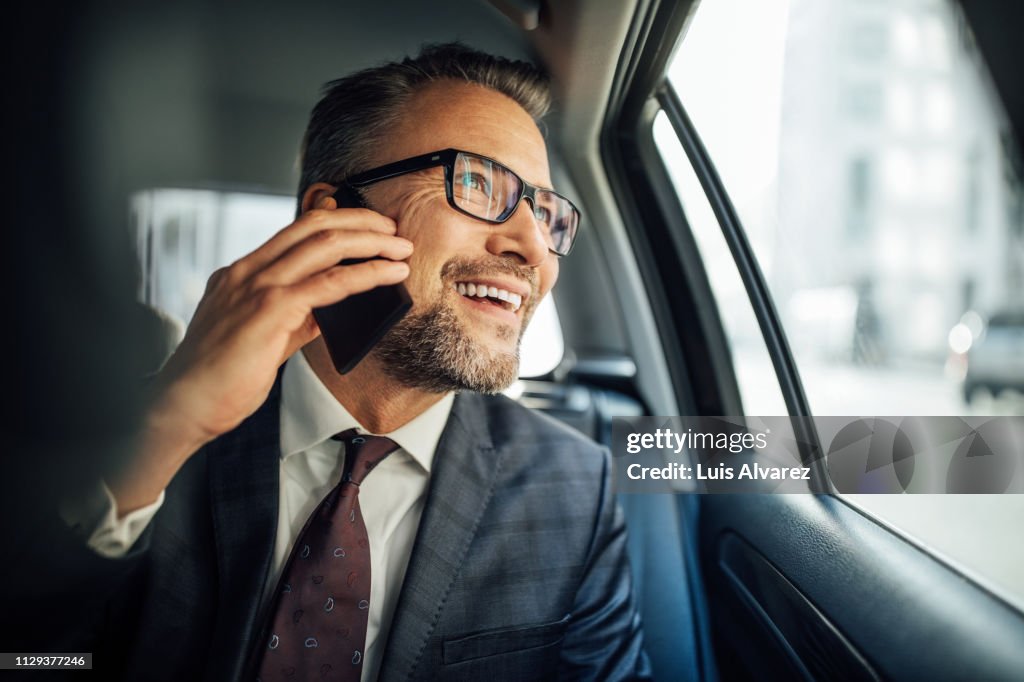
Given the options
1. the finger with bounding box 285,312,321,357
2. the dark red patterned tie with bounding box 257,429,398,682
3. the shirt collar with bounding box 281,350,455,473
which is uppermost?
the finger with bounding box 285,312,321,357

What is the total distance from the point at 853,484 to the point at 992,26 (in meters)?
0.78

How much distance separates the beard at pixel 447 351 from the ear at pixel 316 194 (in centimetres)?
28

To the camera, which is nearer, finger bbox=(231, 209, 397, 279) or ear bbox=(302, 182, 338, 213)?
finger bbox=(231, 209, 397, 279)

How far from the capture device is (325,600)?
0.94m

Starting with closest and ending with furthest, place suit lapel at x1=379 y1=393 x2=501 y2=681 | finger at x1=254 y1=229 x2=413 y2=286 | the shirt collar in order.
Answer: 1. finger at x1=254 y1=229 x2=413 y2=286
2. suit lapel at x1=379 y1=393 x2=501 y2=681
3. the shirt collar

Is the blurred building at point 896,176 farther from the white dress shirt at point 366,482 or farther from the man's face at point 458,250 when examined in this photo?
the white dress shirt at point 366,482

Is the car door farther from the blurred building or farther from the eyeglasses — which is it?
the eyeglasses

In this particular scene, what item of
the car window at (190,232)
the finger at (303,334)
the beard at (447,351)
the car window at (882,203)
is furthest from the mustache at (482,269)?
the car window at (882,203)

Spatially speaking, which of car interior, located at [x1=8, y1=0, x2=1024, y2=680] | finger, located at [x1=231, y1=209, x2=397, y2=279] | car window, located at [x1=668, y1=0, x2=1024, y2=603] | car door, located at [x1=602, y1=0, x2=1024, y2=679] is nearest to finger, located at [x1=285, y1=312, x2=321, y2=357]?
finger, located at [x1=231, y1=209, x2=397, y2=279]

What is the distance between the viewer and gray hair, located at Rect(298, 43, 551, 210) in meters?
1.08

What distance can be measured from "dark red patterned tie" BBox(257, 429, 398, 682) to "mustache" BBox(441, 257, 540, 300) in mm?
422

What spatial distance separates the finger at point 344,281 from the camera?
0.84 m

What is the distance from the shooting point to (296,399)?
109cm

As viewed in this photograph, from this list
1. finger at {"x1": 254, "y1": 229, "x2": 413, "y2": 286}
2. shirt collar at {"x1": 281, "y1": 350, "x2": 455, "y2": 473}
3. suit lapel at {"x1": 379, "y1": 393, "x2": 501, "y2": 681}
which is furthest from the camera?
shirt collar at {"x1": 281, "y1": 350, "x2": 455, "y2": 473}
